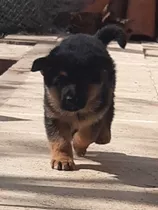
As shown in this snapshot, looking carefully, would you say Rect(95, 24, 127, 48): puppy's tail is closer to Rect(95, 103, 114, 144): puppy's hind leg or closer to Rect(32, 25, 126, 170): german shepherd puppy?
Rect(32, 25, 126, 170): german shepherd puppy

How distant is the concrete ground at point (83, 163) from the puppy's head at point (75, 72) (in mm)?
512

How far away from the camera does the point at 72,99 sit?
15.8 feet

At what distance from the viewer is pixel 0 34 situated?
636 inches

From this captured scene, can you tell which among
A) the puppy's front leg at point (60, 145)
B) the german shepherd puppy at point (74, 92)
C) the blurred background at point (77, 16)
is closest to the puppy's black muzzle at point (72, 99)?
the german shepherd puppy at point (74, 92)

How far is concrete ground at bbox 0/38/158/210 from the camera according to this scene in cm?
432

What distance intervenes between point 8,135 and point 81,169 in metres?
1.12

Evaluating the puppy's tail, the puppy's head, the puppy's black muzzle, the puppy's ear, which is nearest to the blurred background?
the puppy's tail

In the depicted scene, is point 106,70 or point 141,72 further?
point 141,72

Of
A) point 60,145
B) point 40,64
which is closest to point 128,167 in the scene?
point 60,145

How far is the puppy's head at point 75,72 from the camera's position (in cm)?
484

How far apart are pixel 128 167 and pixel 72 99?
80cm

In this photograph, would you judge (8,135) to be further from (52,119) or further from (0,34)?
(0,34)

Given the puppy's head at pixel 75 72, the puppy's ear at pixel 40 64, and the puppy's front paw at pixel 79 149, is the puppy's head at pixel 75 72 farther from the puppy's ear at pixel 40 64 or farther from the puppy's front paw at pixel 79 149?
the puppy's front paw at pixel 79 149

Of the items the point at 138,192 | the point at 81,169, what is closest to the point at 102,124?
the point at 81,169
